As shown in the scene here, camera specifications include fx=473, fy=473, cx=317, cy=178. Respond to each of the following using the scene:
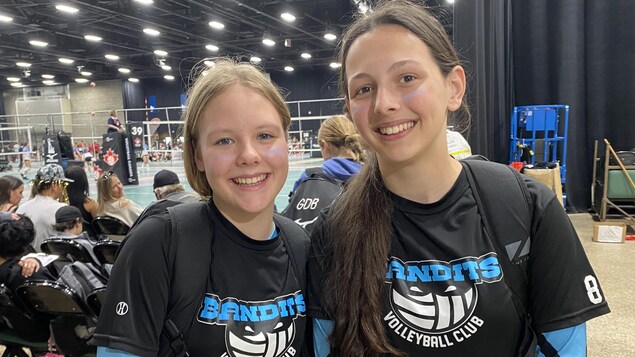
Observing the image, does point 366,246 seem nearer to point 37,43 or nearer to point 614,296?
point 614,296

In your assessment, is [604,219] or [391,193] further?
[604,219]

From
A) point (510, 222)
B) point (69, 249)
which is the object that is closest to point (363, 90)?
point (510, 222)

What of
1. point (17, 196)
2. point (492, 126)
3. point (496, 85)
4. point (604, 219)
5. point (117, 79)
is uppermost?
point (117, 79)

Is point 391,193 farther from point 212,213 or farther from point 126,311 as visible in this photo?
point 126,311

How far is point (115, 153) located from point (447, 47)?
1240cm

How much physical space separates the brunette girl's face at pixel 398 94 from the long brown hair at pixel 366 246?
0.13 feet

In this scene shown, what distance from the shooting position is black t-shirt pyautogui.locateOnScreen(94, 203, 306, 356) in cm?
113

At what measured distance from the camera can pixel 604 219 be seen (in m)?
7.05

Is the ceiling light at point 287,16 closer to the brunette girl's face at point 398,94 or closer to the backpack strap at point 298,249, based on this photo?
the backpack strap at point 298,249

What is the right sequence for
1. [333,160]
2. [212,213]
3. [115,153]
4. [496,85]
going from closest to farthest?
[212,213] < [333,160] < [496,85] < [115,153]

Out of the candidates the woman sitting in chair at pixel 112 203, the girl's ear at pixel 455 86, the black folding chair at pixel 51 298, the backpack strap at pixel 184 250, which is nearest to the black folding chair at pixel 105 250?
the black folding chair at pixel 51 298

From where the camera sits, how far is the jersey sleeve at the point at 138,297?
3.67 ft

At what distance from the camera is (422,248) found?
1.14 metres

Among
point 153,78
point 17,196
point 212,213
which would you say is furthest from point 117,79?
point 212,213
